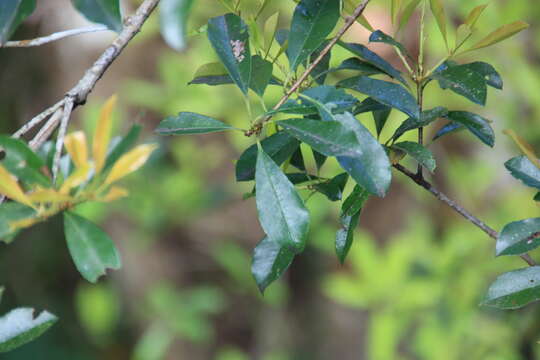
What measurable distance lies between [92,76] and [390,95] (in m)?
0.24

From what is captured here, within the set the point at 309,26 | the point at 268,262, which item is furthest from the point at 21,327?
A: the point at 309,26

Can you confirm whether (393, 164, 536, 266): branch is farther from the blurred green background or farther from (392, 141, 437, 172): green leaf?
the blurred green background

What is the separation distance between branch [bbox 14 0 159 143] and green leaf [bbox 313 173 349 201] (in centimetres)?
20

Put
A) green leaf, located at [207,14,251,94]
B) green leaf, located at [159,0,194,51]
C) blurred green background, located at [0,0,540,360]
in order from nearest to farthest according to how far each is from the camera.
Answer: green leaf, located at [159,0,194,51], green leaf, located at [207,14,251,94], blurred green background, located at [0,0,540,360]

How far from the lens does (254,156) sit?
0.55 m

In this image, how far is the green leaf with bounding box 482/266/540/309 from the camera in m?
0.53

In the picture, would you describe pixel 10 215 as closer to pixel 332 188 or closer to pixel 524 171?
pixel 332 188

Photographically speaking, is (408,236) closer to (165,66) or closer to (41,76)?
(165,66)

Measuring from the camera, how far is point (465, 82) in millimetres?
548

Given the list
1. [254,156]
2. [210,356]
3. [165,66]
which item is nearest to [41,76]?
[165,66]

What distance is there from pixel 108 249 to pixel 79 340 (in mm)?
1829

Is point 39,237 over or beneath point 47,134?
beneath

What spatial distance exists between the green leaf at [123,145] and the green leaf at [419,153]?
8.9 inches

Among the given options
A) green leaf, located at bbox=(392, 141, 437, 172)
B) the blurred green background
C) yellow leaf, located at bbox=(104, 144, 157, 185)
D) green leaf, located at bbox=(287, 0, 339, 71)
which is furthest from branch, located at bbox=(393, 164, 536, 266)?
the blurred green background
